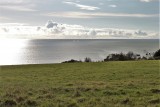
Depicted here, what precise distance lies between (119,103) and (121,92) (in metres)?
2.83

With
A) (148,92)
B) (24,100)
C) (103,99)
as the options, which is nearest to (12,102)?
(24,100)

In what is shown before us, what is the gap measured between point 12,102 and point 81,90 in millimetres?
4512

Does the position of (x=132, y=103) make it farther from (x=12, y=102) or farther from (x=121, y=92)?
(x=12, y=102)

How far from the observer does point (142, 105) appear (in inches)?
486

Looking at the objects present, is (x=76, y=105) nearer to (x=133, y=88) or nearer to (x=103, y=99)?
(x=103, y=99)

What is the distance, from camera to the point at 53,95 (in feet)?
47.6

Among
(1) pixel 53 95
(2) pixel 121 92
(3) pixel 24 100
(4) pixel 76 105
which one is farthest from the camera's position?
(2) pixel 121 92

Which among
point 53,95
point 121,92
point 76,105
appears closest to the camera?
point 76,105

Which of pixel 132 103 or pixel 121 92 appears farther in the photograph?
pixel 121 92

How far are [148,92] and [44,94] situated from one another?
17.2 feet

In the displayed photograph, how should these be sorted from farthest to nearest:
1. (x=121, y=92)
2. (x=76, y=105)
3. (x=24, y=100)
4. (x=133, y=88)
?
(x=133, y=88)
(x=121, y=92)
(x=24, y=100)
(x=76, y=105)

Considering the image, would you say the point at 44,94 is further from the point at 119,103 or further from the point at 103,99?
the point at 119,103

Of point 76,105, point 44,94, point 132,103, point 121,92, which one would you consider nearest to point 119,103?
point 132,103

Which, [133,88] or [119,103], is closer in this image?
[119,103]
